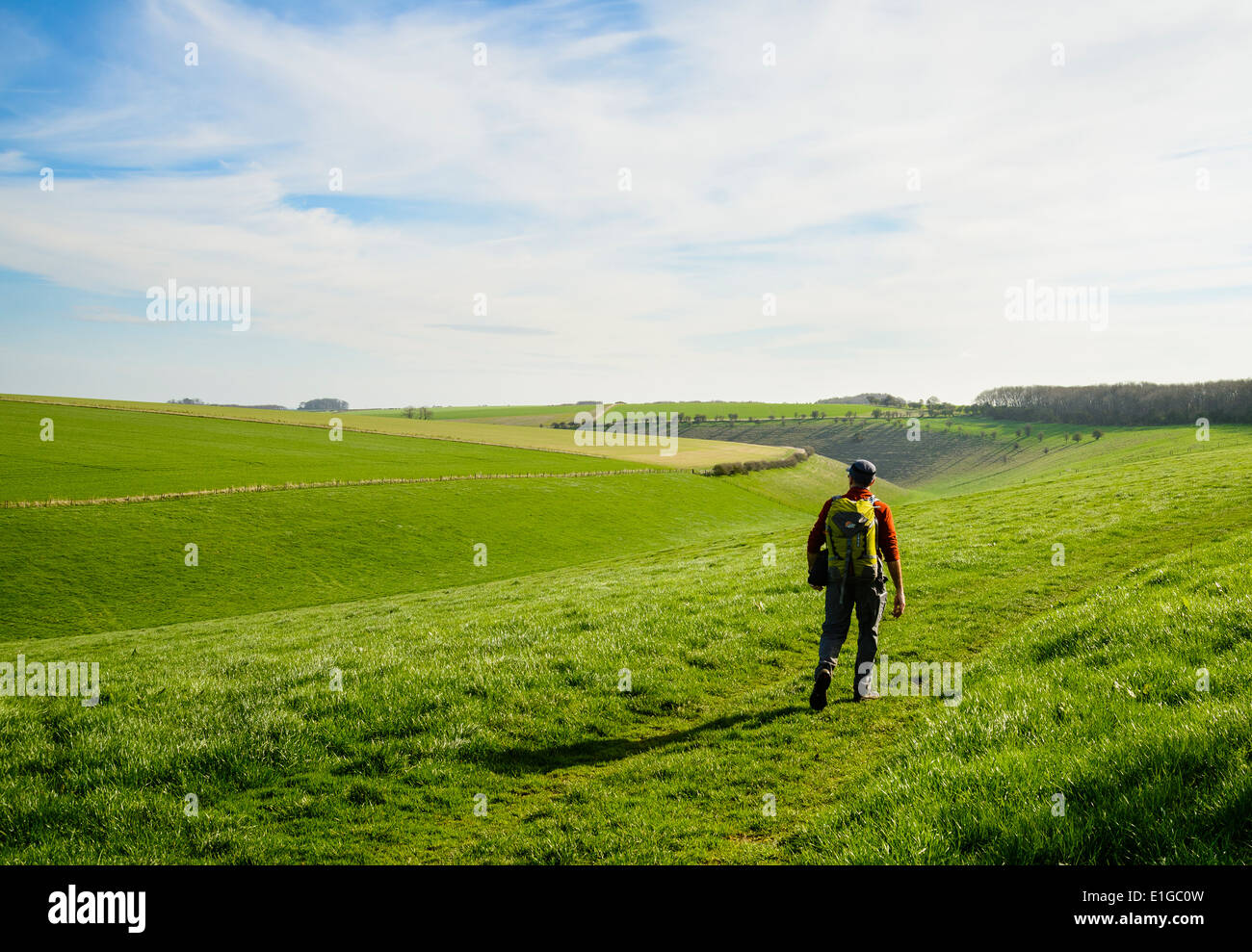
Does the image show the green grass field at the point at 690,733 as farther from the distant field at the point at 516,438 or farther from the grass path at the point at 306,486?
the distant field at the point at 516,438

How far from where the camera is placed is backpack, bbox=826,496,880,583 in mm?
10734

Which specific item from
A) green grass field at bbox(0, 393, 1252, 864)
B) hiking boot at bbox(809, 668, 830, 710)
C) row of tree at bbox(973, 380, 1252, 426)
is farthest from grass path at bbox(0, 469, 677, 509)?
row of tree at bbox(973, 380, 1252, 426)

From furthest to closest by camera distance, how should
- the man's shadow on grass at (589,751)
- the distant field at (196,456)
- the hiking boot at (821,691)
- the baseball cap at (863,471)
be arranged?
the distant field at (196,456) < the baseball cap at (863,471) < the hiking boot at (821,691) < the man's shadow on grass at (589,751)

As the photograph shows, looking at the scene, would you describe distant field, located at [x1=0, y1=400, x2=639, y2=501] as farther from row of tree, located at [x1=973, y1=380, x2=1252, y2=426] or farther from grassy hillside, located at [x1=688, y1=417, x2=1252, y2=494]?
row of tree, located at [x1=973, y1=380, x2=1252, y2=426]

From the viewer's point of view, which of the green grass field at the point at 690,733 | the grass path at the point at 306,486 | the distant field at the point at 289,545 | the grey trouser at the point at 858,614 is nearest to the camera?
the green grass field at the point at 690,733

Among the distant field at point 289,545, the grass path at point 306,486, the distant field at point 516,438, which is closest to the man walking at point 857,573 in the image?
the distant field at point 289,545

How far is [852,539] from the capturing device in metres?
10.8

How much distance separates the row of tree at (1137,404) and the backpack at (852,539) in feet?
526

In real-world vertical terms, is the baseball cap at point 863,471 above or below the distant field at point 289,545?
above

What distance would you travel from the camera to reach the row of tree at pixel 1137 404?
435 feet

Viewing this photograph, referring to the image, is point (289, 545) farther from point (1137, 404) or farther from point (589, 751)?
point (1137, 404)

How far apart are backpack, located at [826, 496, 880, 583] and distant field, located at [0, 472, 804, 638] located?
25.2 m

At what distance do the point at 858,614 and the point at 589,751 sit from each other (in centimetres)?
480
